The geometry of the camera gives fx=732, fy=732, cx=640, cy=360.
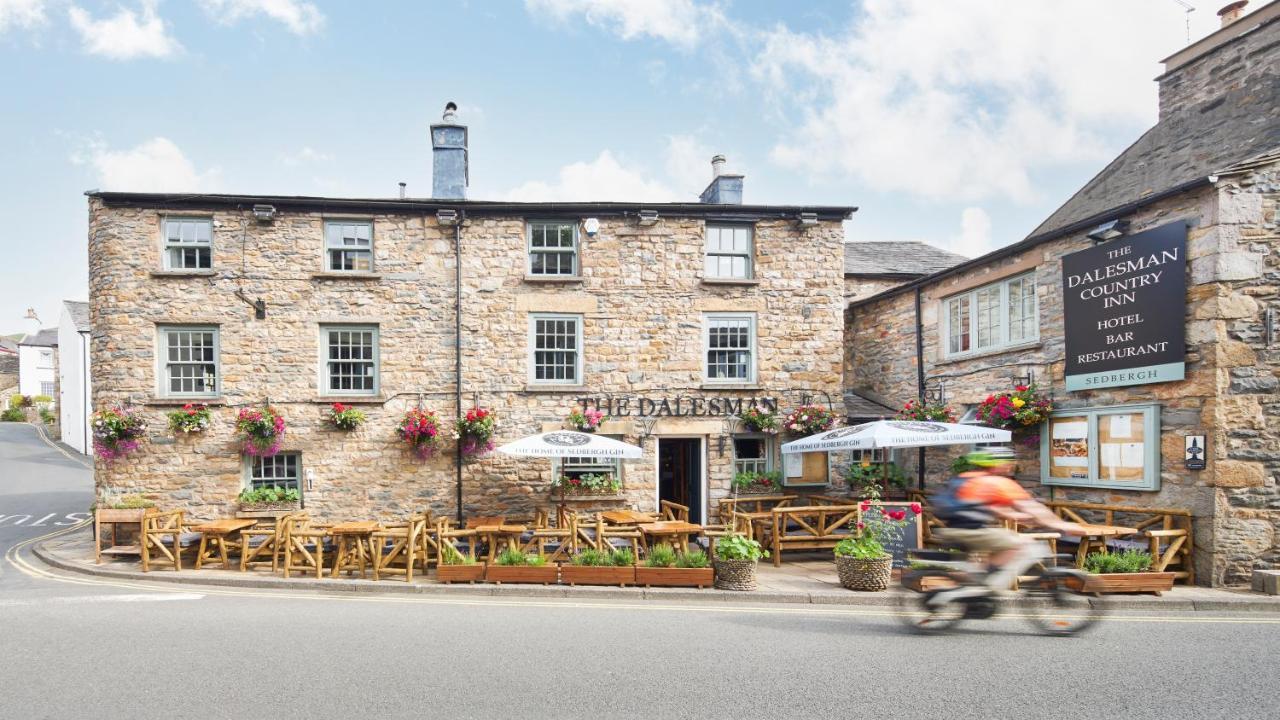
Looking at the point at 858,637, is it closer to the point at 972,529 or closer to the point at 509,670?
the point at 972,529

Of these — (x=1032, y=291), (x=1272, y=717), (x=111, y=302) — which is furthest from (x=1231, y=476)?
(x=111, y=302)

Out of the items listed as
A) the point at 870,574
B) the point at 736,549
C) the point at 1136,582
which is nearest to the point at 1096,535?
the point at 1136,582

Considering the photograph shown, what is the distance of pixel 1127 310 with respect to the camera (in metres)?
11.3

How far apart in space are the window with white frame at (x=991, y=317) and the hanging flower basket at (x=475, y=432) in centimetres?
1023

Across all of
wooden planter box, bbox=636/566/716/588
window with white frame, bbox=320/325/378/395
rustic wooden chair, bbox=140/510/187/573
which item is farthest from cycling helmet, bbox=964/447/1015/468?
rustic wooden chair, bbox=140/510/187/573

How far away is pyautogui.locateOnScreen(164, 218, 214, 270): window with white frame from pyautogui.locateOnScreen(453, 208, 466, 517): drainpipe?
16.3 ft

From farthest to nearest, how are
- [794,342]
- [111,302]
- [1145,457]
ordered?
[794,342] → [111,302] → [1145,457]

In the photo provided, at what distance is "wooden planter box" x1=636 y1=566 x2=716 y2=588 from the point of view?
10414 millimetres

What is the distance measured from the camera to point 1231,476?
10.1m

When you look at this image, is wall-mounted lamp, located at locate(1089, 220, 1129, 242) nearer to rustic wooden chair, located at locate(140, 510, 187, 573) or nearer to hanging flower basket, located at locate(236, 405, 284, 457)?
hanging flower basket, located at locate(236, 405, 284, 457)

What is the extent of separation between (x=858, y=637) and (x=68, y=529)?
1810 centimetres

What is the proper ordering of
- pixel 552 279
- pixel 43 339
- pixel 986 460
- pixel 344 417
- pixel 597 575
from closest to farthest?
pixel 986 460 < pixel 597 575 < pixel 344 417 < pixel 552 279 < pixel 43 339

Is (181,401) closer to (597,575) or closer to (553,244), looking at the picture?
(553,244)

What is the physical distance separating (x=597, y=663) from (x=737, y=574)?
394cm
